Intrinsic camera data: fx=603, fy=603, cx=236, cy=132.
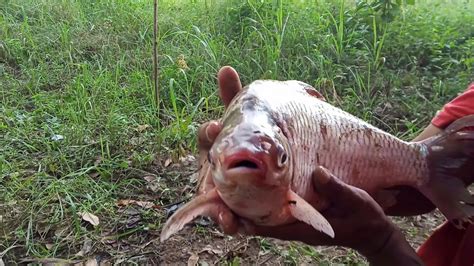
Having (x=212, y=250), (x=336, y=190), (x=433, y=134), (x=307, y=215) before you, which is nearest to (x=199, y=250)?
(x=212, y=250)

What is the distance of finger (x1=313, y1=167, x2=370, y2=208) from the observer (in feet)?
4.85

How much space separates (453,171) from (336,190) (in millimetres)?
405

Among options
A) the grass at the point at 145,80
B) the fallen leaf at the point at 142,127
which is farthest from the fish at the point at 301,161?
the fallen leaf at the point at 142,127

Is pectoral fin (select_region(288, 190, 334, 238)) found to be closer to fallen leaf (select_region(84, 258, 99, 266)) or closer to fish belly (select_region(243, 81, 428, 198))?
fish belly (select_region(243, 81, 428, 198))

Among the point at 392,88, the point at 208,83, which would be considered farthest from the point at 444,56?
the point at 208,83

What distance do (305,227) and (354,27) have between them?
2906 mm

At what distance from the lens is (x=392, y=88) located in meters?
3.88

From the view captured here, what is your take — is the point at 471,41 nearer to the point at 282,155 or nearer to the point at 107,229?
the point at 107,229

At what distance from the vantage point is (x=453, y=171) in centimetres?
169

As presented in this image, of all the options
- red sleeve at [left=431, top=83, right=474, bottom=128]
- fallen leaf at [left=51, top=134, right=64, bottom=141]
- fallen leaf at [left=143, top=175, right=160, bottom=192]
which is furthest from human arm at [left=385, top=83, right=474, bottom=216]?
fallen leaf at [left=51, top=134, right=64, bottom=141]

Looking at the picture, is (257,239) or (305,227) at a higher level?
(305,227)

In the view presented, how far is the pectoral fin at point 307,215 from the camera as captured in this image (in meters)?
1.30

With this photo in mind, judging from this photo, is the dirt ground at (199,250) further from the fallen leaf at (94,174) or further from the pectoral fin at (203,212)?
the pectoral fin at (203,212)

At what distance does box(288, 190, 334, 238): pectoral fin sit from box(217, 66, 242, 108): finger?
537 millimetres
